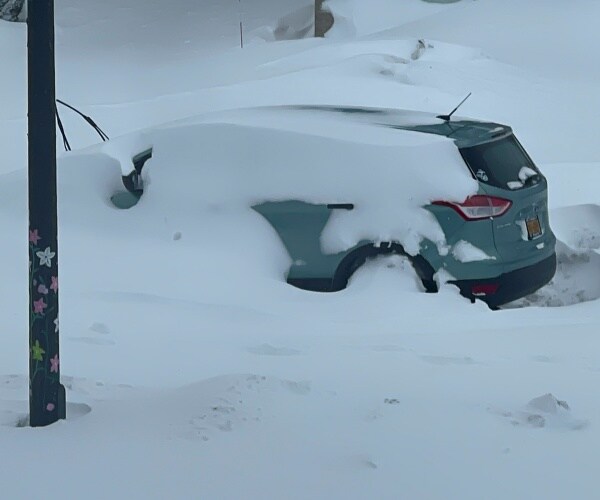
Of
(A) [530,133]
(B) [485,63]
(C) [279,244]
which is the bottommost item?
(C) [279,244]

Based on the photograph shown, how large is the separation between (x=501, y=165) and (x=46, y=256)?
357 centimetres

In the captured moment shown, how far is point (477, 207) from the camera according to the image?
6395 mm

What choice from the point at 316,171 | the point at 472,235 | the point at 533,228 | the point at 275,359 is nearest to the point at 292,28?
the point at 316,171

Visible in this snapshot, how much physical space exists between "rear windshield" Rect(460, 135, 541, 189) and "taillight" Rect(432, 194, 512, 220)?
0.42 ft

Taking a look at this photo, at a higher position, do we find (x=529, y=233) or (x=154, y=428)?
(x=529, y=233)

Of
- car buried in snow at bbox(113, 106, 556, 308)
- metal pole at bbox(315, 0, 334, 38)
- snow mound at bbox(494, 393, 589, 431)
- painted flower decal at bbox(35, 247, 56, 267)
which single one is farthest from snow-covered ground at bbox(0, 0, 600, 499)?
metal pole at bbox(315, 0, 334, 38)

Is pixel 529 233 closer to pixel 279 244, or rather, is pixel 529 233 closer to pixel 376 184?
pixel 376 184

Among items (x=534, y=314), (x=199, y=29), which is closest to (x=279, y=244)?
(x=534, y=314)

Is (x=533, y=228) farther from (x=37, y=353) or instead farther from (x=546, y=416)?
(x=37, y=353)

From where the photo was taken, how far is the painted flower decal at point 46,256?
3840 mm

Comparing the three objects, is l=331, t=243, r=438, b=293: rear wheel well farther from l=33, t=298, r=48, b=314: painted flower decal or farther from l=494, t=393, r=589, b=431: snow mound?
l=33, t=298, r=48, b=314: painted flower decal

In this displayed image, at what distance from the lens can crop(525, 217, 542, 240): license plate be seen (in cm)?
662

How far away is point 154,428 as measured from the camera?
3.87 meters

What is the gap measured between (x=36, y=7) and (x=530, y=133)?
8803mm
